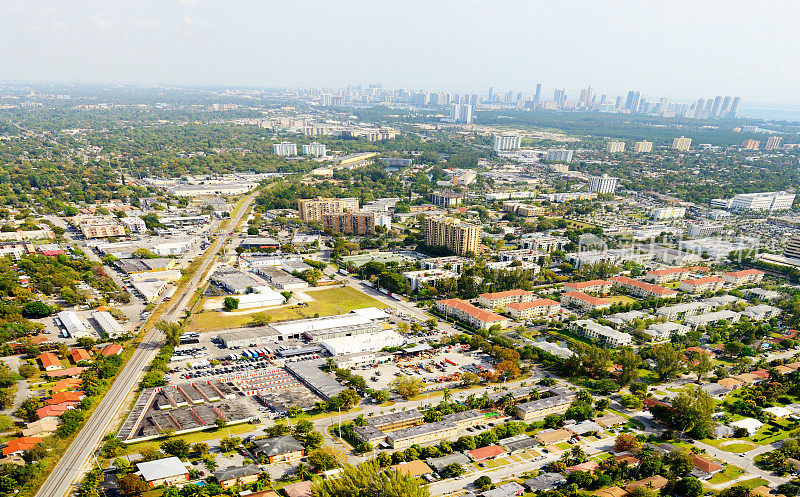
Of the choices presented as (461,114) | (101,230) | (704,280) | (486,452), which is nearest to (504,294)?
(704,280)

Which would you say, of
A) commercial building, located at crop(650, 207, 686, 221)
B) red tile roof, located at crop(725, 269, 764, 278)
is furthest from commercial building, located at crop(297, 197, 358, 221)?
red tile roof, located at crop(725, 269, 764, 278)

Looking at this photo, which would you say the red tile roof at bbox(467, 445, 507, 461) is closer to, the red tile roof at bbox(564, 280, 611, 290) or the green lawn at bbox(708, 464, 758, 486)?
the green lawn at bbox(708, 464, 758, 486)

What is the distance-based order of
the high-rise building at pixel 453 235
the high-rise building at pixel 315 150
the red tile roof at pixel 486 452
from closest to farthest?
the red tile roof at pixel 486 452, the high-rise building at pixel 453 235, the high-rise building at pixel 315 150

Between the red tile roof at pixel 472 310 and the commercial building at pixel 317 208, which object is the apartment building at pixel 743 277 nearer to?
the red tile roof at pixel 472 310

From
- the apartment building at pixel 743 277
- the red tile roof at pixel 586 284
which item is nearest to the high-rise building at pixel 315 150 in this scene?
the red tile roof at pixel 586 284

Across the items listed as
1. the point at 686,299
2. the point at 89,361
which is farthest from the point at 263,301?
the point at 686,299

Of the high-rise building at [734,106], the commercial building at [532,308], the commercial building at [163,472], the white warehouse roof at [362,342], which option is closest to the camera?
the commercial building at [163,472]
